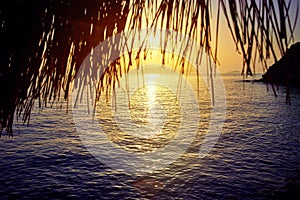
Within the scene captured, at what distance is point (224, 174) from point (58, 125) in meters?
27.0

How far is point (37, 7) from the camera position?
1.31 m

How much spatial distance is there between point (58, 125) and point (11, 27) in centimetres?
3804

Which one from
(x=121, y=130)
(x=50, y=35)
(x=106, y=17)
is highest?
(x=106, y=17)

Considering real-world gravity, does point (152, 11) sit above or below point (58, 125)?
above

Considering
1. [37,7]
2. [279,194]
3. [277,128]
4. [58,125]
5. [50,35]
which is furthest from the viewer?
[58,125]

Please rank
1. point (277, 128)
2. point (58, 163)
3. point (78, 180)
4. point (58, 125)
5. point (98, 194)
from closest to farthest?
point (98, 194)
point (78, 180)
point (58, 163)
point (277, 128)
point (58, 125)

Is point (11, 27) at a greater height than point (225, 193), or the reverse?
point (11, 27)

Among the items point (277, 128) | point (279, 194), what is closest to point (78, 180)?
point (279, 194)

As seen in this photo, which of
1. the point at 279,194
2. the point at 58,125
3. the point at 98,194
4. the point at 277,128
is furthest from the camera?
the point at 58,125

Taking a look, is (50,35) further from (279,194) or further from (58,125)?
(58,125)

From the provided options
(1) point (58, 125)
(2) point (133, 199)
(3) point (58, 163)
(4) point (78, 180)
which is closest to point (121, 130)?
(1) point (58, 125)

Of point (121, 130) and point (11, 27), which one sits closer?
point (11, 27)

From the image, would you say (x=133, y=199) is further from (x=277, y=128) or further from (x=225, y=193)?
(x=277, y=128)

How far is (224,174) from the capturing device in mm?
17781
